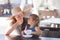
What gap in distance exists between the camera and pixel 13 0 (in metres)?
2.55

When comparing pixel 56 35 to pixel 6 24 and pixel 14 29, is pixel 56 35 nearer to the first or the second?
pixel 14 29

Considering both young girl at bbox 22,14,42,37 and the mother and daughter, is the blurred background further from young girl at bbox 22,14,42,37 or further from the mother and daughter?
young girl at bbox 22,14,42,37

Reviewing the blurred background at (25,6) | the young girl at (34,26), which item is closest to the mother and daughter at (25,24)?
the young girl at (34,26)

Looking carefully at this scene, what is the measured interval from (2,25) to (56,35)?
3.10 feet

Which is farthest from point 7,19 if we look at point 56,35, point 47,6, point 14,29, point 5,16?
point 56,35

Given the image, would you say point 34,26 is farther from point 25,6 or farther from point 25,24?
point 25,6

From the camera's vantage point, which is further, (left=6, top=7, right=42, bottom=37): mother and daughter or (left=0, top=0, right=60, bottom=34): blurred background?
(left=0, top=0, right=60, bottom=34): blurred background

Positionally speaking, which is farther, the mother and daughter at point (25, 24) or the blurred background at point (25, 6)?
the blurred background at point (25, 6)

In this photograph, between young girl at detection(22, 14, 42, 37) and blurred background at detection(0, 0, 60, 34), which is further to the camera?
blurred background at detection(0, 0, 60, 34)

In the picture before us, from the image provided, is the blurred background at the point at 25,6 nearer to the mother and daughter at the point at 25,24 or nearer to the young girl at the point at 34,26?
the mother and daughter at the point at 25,24

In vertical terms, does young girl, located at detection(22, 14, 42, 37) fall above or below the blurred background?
below

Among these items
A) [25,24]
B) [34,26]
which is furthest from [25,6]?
[34,26]

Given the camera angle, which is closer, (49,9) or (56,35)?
(56,35)

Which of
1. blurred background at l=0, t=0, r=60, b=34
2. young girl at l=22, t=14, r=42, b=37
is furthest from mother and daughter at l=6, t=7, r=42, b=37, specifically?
blurred background at l=0, t=0, r=60, b=34
